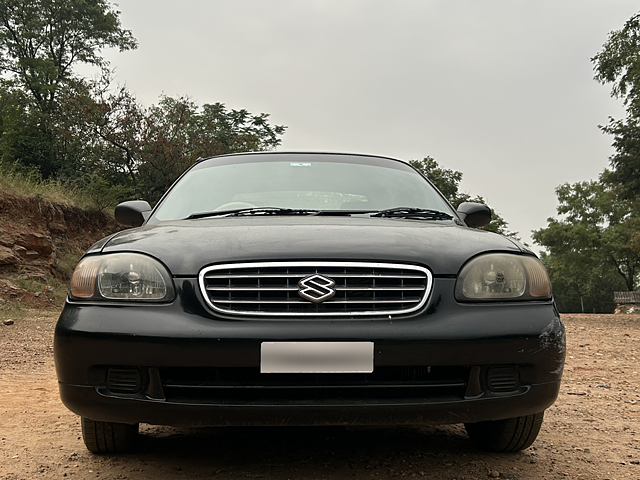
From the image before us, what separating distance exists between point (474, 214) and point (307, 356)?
1.80 meters

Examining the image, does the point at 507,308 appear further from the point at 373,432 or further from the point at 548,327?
the point at 373,432

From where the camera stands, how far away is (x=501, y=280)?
2.50 metres

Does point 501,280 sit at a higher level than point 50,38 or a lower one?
lower

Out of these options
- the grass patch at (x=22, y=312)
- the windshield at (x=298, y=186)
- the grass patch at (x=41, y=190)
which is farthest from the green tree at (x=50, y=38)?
the windshield at (x=298, y=186)

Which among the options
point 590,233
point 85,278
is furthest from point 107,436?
point 590,233

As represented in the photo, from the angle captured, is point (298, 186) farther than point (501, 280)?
Yes

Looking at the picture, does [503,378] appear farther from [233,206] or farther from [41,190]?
[41,190]

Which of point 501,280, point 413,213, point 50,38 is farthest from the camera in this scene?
point 50,38

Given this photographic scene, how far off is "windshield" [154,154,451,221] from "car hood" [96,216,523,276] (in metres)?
0.61

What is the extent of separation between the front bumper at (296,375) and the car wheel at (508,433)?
0.49 meters

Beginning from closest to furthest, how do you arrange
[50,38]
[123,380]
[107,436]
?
[123,380], [107,436], [50,38]

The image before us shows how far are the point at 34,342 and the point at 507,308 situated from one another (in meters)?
7.48

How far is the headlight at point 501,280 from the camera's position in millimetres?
2447

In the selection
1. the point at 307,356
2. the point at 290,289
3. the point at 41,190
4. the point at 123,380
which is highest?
the point at 41,190
